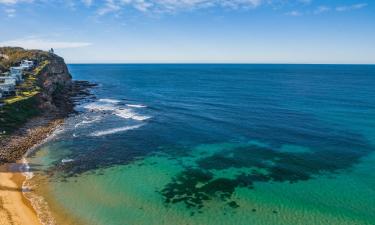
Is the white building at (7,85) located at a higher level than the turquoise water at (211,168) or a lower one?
higher

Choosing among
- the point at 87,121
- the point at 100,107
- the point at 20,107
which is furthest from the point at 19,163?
the point at 100,107

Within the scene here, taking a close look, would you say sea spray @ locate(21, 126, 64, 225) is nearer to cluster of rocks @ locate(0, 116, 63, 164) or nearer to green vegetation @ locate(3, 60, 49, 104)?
cluster of rocks @ locate(0, 116, 63, 164)

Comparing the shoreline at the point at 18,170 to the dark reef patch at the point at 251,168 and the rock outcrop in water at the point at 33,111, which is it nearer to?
the rock outcrop in water at the point at 33,111

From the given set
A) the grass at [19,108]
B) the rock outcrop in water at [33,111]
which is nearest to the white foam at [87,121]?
the rock outcrop in water at [33,111]

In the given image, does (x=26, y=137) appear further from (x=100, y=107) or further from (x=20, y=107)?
(x=100, y=107)

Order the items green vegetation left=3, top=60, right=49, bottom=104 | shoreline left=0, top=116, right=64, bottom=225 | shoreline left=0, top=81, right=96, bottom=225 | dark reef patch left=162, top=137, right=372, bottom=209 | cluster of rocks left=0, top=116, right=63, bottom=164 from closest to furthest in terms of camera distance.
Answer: shoreline left=0, top=116, right=64, bottom=225, shoreline left=0, top=81, right=96, bottom=225, dark reef patch left=162, top=137, right=372, bottom=209, cluster of rocks left=0, top=116, right=63, bottom=164, green vegetation left=3, top=60, right=49, bottom=104

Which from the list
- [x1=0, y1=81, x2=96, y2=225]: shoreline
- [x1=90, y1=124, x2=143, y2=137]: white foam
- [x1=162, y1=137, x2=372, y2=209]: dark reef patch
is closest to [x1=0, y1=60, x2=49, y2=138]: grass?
[x1=0, y1=81, x2=96, y2=225]: shoreline
